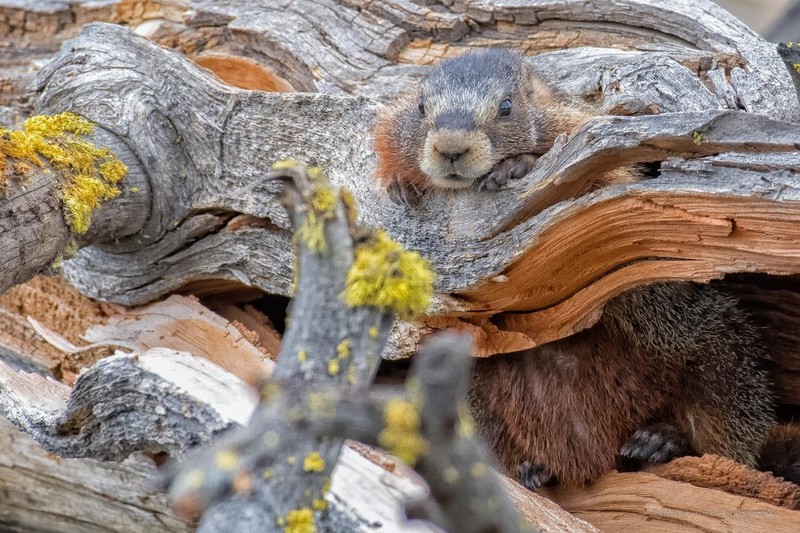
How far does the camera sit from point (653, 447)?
4.47 m

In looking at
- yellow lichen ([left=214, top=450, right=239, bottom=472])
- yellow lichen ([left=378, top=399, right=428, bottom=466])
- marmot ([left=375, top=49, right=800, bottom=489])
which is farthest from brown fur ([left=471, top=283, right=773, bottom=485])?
yellow lichen ([left=214, top=450, right=239, bottom=472])

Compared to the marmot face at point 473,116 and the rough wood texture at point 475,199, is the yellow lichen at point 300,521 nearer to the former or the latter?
the rough wood texture at point 475,199

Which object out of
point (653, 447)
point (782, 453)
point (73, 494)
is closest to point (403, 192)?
point (653, 447)

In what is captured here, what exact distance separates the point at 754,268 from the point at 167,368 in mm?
2041

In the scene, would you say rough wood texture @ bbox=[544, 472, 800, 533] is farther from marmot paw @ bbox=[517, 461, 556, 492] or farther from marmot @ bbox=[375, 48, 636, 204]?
marmot @ bbox=[375, 48, 636, 204]

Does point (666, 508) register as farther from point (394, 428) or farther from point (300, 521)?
point (394, 428)

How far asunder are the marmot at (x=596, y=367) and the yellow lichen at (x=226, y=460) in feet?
9.05

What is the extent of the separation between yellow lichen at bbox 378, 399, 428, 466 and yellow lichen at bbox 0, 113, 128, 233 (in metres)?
2.77

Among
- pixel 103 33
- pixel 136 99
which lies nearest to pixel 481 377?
pixel 136 99

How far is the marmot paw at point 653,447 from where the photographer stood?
443 cm

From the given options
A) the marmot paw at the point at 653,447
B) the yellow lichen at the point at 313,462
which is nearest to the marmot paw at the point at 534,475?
the marmot paw at the point at 653,447

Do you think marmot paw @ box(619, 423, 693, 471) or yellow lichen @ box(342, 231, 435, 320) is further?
marmot paw @ box(619, 423, 693, 471)

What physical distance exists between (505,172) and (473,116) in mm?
432

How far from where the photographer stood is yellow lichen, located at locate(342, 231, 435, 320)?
1798mm
